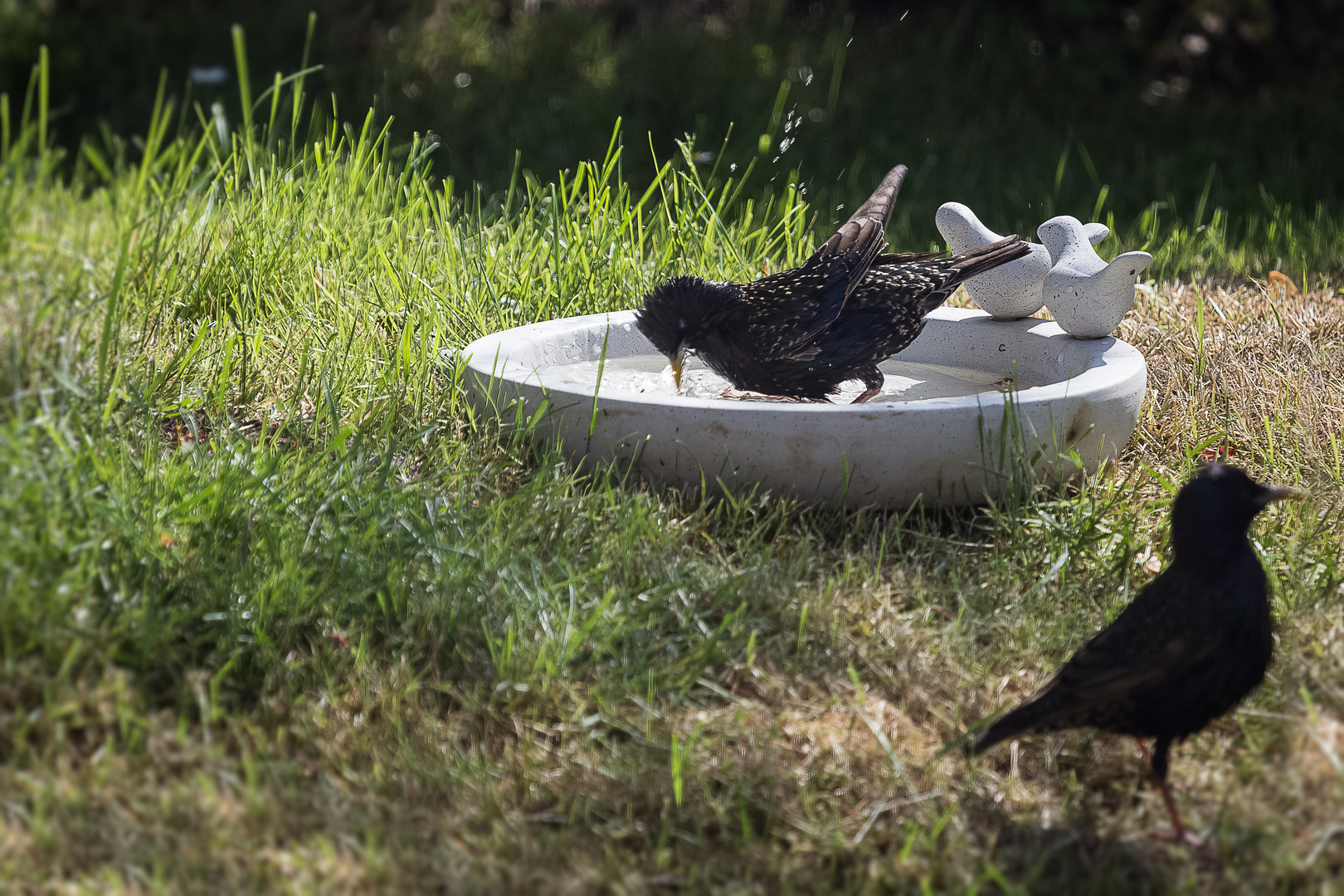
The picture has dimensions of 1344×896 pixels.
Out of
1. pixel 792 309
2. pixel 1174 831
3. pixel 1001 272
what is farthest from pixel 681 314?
pixel 1174 831

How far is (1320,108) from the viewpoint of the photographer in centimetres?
789

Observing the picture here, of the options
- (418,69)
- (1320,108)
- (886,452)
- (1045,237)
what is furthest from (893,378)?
(418,69)

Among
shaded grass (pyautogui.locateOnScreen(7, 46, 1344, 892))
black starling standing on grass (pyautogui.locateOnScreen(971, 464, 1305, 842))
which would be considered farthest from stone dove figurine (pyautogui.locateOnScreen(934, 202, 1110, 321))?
black starling standing on grass (pyautogui.locateOnScreen(971, 464, 1305, 842))

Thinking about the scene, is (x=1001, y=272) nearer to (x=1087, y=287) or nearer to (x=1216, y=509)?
(x=1087, y=287)

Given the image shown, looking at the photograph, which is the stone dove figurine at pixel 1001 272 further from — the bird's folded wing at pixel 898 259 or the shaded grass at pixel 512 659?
the shaded grass at pixel 512 659

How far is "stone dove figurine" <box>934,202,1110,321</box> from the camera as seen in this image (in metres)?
3.75

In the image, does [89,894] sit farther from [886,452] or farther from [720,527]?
[886,452]

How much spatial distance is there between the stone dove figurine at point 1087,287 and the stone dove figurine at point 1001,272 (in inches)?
3.5

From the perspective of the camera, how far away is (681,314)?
3.42 meters

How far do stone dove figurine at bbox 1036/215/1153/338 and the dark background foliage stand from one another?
3.02 m

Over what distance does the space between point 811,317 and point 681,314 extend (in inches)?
A: 15.6

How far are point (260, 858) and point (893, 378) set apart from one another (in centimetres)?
262

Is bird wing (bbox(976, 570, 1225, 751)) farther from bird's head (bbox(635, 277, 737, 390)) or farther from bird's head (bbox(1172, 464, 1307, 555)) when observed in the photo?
bird's head (bbox(635, 277, 737, 390))

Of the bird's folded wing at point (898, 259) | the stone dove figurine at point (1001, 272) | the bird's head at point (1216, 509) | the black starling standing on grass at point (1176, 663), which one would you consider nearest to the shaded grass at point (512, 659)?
the black starling standing on grass at point (1176, 663)
